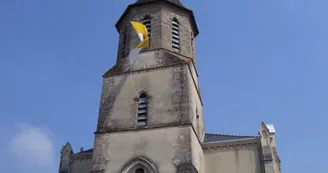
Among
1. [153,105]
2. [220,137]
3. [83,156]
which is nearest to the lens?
[153,105]

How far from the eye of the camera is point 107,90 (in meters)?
19.6

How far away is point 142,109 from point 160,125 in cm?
147

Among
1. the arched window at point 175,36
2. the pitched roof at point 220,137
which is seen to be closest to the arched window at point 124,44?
the arched window at point 175,36

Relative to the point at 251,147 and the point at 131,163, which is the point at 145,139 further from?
the point at 251,147

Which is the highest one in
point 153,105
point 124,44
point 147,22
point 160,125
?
point 147,22

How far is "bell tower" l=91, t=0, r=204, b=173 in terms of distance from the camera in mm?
16719

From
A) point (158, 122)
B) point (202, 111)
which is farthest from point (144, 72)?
point (202, 111)

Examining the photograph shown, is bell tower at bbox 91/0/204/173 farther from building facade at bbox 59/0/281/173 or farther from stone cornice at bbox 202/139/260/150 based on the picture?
stone cornice at bbox 202/139/260/150

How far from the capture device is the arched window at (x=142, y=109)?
18028 millimetres

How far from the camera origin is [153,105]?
18.3m

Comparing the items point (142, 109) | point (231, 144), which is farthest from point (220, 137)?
point (142, 109)

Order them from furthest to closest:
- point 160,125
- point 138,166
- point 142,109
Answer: point 142,109 → point 160,125 → point 138,166

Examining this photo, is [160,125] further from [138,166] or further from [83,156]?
[83,156]

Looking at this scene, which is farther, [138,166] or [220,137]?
[220,137]
